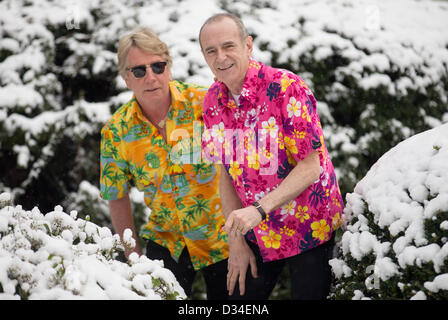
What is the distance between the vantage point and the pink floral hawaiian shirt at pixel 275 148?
2104 millimetres

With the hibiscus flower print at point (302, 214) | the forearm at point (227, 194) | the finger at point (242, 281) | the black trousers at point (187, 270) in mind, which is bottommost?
the black trousers at point (187, 270)

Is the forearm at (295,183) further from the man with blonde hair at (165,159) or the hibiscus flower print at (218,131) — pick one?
the man with blonde hair at (165,159)

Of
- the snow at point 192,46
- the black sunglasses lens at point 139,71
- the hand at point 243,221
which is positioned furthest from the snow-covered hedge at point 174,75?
the hand at point 243,221

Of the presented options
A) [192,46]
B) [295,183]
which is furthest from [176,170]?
[192,46]

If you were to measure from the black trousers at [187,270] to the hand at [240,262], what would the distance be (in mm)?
507

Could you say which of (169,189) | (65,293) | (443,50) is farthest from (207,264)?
(443,50)

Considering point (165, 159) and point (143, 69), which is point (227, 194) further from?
point (143, 69)

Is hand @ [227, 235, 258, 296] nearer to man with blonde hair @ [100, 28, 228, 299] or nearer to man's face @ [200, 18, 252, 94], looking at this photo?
man with blonde hair @ [100, 28, 228, 299]

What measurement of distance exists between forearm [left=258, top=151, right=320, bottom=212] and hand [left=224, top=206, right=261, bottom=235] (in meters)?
0.06

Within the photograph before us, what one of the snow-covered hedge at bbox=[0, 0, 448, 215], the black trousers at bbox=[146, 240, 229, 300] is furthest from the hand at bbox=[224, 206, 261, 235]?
the snow-covered hedge at bbox=[0, 0, 448, 215]

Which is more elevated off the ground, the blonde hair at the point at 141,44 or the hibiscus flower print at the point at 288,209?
the blonde hair at the point at 141,44

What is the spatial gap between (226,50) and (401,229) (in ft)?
3.80

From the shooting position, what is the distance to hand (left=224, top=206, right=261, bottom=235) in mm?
1976
